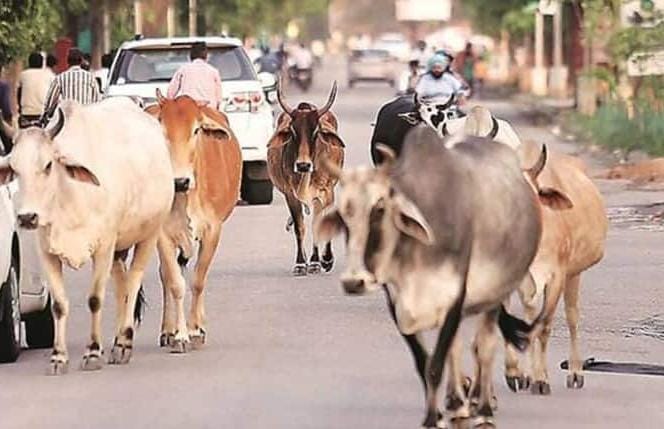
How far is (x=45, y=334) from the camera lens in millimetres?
15297

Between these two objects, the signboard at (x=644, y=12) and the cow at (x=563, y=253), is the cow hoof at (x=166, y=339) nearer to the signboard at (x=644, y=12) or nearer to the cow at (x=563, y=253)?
the cow at (x=563, y=253)

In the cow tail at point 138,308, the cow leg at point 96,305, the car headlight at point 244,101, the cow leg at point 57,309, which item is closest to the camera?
the cow leg at point 57,309

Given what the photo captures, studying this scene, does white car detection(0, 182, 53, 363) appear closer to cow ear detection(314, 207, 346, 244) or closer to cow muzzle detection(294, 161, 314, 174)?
cow ear detection(314, 207, 346, 244)

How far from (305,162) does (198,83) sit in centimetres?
269

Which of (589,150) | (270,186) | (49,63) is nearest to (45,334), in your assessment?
(270,186)

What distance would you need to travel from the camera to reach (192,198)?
15.5 metres

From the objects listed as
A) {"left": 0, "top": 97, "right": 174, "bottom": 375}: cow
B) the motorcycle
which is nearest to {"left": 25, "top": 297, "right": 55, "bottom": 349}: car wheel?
{"left": 0, "top": 97, "right": 174, "bottom": 375}: cow

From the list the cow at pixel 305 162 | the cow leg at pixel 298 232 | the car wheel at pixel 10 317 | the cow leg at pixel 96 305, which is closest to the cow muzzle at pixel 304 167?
the cow at pixel 305 162

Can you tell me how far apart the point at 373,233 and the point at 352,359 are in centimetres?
428

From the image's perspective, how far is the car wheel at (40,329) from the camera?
15.1 metres

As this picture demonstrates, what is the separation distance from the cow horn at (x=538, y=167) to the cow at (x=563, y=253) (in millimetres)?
63

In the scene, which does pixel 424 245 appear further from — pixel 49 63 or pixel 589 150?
pixel 589 150

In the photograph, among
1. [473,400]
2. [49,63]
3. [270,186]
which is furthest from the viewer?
[49,63]

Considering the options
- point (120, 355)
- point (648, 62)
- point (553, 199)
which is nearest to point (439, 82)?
point (648, 62)
